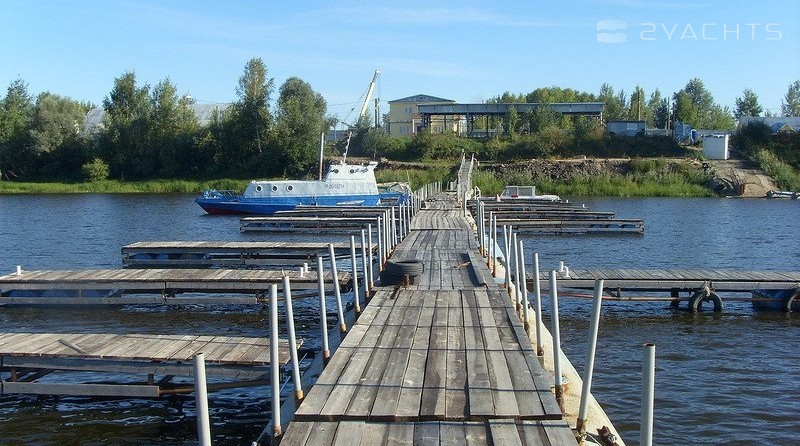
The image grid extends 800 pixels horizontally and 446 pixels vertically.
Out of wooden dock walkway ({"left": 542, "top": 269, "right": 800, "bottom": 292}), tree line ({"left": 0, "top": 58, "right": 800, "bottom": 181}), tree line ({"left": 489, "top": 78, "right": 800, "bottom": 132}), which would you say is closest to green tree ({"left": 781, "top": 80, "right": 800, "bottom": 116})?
tree line ({"left": 489, "top": 78, "right": 800, "bottom": 132})

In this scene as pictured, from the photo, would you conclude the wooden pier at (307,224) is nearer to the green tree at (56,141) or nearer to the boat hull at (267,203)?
the boat hull at (267,203)

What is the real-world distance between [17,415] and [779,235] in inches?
1380

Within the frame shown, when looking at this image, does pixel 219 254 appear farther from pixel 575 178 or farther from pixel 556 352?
pixel 575 178

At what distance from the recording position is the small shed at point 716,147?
74.3 metres

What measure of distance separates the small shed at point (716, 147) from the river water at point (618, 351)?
4217cm

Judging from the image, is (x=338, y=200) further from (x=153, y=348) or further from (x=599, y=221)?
(x=153, y=348)

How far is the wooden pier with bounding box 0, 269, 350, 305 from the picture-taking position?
18297 millimetres

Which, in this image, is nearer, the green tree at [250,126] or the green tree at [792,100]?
the green tree at [250,126]

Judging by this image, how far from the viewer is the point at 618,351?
15.1m

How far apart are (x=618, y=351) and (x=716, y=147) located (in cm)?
6622

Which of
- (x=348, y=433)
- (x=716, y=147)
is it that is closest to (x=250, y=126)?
(x=716, y=147)

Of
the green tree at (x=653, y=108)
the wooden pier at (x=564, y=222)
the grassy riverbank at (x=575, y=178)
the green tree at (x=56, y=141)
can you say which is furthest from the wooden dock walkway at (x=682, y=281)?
the green tree at (x=653, y=108)

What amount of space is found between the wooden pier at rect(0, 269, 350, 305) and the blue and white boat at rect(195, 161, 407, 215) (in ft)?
96.6

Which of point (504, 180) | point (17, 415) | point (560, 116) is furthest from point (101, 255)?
point (560, 116)
